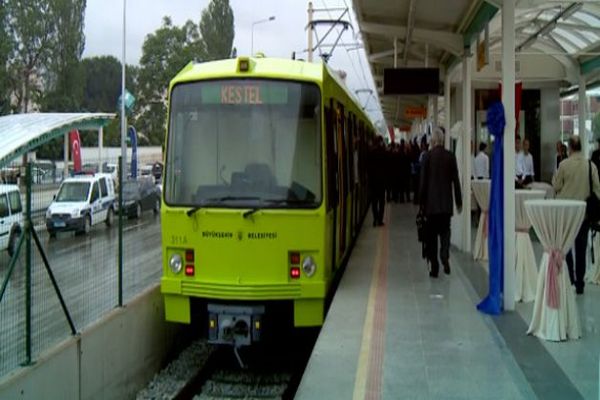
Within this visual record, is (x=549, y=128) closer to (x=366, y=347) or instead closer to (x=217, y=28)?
(x=366, y=347)

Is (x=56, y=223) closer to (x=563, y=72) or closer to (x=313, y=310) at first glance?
(x=313, y=310)

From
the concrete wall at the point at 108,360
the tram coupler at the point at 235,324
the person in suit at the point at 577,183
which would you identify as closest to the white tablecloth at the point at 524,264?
the person in suit at the point at 577,183

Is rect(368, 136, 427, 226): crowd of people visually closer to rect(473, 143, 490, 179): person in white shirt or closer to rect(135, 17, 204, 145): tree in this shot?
Answer: rect(473, 143, 490, 179): person in white shirt

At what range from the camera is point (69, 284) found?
25.3 feet

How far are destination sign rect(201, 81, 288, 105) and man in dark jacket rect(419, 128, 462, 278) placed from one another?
2.60 metres

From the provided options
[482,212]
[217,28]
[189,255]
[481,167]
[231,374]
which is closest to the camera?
[189,255]

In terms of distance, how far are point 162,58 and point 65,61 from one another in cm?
878

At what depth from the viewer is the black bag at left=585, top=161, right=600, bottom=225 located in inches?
346

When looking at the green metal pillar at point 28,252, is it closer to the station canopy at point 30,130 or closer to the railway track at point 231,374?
the station canopy at point 30,130

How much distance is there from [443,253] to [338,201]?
188 cm

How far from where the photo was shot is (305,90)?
8344 mm

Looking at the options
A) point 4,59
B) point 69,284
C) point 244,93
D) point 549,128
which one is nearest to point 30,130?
point 69,284

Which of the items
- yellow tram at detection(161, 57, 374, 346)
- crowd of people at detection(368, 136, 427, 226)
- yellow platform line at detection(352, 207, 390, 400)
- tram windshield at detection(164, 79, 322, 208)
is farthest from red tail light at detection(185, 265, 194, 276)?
crowd of people at detection(368, 136, 427, 226)

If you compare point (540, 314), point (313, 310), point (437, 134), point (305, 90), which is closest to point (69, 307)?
point (313, 310)
